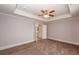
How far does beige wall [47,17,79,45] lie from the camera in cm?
197

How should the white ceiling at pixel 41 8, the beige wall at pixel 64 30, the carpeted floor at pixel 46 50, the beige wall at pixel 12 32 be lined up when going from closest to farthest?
the carpeted floor at pixel 46 50, the white ceiling at pixel 41 8, the beige wall at pixel 64 30, the beige wall at pixel 12 32

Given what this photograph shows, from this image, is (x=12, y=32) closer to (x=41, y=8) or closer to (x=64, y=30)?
(x=41, y=8)

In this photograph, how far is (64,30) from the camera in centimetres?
213

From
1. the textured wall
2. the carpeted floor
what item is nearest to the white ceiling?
the textured wall

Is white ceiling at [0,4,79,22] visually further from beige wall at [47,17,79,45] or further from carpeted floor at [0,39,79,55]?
carpeted floor at [0,39,79,55]

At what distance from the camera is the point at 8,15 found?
2.32 metres

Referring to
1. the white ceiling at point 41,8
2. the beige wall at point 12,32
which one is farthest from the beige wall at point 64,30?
the beige wall at point 12,32

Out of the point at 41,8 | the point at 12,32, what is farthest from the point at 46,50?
the point at 12,32

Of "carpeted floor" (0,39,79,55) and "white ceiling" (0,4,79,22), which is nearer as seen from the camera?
"carpeted floor" (0,39,79,55)

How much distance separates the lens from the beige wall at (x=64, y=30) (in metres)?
1.97

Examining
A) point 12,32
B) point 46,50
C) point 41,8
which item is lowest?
point 46,50

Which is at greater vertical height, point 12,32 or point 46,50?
point 12,32

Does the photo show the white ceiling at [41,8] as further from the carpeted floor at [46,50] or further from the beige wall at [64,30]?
the carpeted floor at [46,50]
